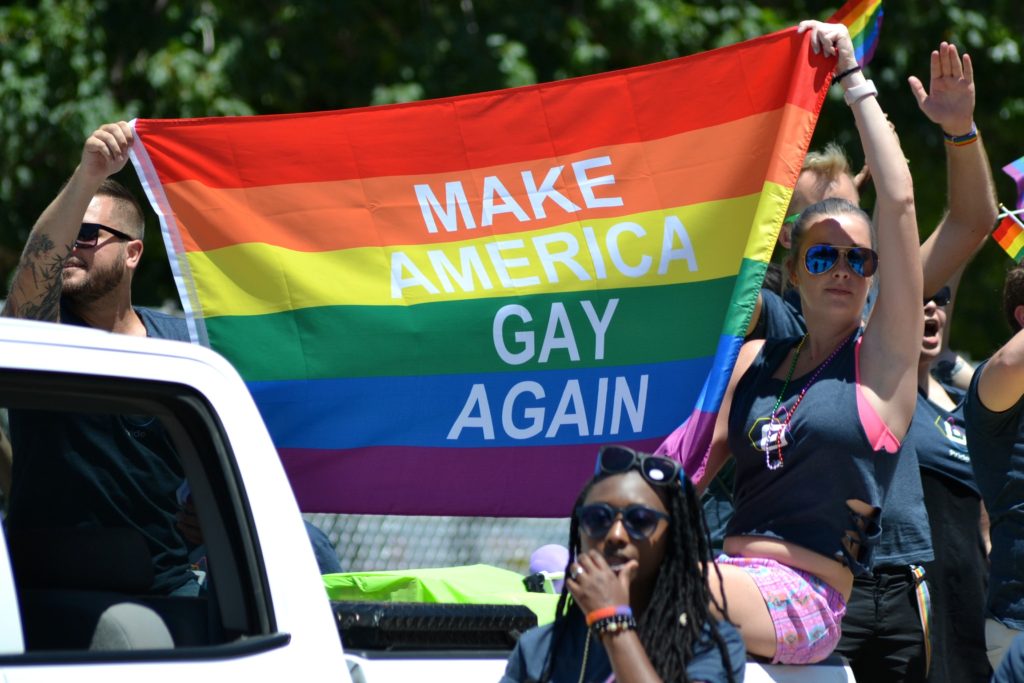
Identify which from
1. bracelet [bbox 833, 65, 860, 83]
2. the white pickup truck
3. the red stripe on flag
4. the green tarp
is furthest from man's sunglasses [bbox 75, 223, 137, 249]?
bracelet [bbox 833, 65, 860, 83]

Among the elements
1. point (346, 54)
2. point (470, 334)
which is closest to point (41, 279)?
point (470, 334)

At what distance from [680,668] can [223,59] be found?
852 centimetres

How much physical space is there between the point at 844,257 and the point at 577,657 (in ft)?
4.36

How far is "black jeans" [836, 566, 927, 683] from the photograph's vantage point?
405cm

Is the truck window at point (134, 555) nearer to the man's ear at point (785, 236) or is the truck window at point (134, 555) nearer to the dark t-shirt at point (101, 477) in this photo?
the dark t-shirt at point (101, 477)

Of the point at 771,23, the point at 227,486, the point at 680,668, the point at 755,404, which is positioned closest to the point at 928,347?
the point at 755,404

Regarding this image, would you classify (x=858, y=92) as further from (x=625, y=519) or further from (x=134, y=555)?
(x=134, y=555)

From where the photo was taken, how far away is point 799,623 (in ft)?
11.2

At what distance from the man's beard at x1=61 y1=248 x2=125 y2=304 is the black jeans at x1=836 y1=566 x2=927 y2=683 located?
2.32 meters

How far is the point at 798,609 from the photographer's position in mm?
3422

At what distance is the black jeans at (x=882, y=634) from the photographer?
13.3ft

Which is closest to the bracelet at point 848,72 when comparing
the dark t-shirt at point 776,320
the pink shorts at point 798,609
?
the dark t-shirt at point 776,320

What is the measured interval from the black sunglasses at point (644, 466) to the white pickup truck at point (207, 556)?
1.91 feet

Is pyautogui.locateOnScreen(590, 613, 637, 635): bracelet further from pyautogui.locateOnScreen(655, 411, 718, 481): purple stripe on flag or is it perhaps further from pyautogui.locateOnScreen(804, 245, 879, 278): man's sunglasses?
pyautogui.locateOnScreen(804, 245, 879, 278): man's sunglasses
